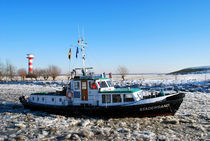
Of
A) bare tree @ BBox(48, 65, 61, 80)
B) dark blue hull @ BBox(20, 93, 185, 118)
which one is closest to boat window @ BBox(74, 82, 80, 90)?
dark blue hull @ BBox(20, 93, 185, 118)

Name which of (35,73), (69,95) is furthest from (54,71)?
(69,95)

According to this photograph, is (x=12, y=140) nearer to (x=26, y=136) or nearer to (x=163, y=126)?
(x=26, y=136)

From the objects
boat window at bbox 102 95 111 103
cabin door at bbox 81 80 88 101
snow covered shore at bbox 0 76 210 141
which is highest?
cabin door at bbox 81 80 88 101

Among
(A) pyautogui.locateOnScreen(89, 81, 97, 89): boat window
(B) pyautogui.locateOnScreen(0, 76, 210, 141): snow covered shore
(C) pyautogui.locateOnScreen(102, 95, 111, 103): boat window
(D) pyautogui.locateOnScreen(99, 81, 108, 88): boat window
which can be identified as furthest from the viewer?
(D) pyautogui.locateOnScreen(99, 81, 108, 88): boat window

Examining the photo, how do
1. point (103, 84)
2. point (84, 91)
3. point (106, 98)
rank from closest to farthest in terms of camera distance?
1. point (106, 98)
2. point (84, 91)
3. point (103, 84)

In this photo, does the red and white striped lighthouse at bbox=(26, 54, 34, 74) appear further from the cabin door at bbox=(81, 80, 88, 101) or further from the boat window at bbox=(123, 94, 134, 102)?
the boat window at bbox=(123, 94, 134, 102)

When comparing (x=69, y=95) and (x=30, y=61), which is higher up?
(x=30, y=61)

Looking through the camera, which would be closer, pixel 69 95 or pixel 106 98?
pixel 106 98

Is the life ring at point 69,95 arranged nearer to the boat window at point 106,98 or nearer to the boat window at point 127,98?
the boat window at point 106,98

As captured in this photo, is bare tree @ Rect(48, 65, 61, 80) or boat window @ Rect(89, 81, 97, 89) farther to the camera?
bare tree @ Rect(48, 65, 61, 80)

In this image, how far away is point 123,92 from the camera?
11.9m

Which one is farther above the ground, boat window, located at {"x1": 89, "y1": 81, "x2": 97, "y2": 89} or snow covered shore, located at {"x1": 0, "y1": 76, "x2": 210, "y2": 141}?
boat window, located at {"x1": 89, "y1": 81, "x2": 97, "y2": 89}

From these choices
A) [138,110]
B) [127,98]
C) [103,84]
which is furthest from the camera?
[103,84]

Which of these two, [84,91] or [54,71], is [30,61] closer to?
[54,71]
